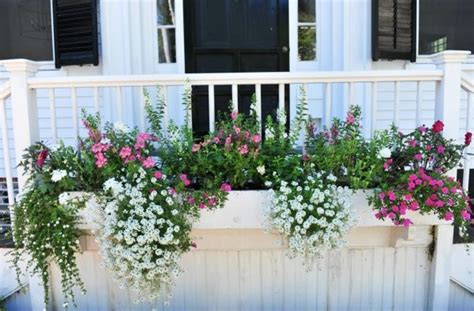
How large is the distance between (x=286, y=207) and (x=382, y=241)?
2.65 ft

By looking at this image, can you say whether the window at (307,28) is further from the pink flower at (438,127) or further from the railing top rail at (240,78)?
the pink flower at (438,127)

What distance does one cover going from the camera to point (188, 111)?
8.35ft

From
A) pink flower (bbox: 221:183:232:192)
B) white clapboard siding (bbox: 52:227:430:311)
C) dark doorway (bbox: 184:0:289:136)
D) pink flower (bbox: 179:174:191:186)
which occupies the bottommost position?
white clapboard siding (bbox: 52:227:430:311)

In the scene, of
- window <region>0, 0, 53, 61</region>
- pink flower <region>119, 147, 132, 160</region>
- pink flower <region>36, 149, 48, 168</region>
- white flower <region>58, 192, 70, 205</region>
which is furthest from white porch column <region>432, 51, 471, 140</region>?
window <region>0, 0, 53, 61</region>

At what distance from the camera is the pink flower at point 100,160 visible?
2336 millimetres

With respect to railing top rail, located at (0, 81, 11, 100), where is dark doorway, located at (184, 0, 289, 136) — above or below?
above

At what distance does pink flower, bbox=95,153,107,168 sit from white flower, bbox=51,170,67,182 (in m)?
0.19

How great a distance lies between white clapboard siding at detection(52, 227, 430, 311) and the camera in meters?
2.69

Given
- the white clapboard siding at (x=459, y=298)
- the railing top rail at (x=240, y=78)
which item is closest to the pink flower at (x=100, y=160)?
the railing top rail at (x=240, y=78)

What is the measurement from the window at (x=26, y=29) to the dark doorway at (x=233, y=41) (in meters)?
1.19

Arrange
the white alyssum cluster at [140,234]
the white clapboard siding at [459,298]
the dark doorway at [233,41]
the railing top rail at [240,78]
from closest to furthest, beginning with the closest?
1. the white alyssum cluster at [140,234]
2. the railing top rail at [240,78]
3. the white clapboard siding at [459,298]
4. the dark doorway at [233,41]

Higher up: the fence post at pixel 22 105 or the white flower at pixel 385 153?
the fence post at pixel 22 105

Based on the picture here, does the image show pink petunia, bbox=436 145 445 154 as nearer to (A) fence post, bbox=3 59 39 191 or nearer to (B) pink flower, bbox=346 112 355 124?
(B) pink flower, bbox=346 112 355 124

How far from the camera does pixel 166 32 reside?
140 inches
